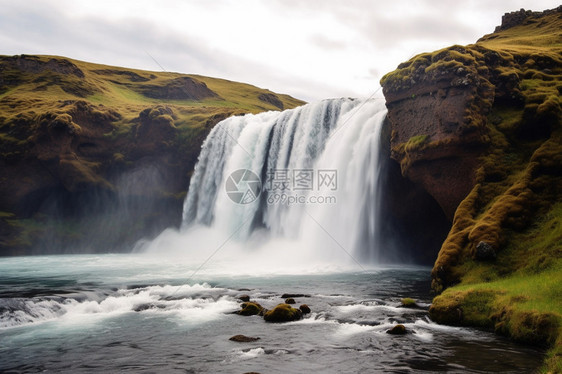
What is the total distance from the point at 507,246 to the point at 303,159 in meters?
21.9

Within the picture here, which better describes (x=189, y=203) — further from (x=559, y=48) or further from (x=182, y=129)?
(x=559, y=48)

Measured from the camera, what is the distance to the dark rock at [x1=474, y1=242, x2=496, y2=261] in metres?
18.8

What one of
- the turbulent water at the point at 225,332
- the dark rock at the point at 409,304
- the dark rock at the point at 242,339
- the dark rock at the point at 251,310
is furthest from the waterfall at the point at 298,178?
the dark rock at the point at 242,339

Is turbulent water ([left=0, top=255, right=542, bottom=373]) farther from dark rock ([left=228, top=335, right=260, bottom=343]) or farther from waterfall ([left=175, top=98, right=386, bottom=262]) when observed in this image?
waterfall ([left=175, top=98, right=386, bottom=262])

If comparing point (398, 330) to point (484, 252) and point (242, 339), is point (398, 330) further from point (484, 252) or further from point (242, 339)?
point (484, 252)

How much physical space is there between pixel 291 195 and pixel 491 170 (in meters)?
18.6

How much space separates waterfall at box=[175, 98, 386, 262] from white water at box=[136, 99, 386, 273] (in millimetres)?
82

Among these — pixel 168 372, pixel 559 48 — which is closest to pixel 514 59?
pixel 559 48

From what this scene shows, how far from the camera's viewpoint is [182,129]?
52625 mm

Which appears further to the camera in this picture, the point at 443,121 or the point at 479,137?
the point at 443,121

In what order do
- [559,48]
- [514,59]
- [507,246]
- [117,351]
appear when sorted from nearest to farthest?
1. [117,351]
2. [507,246]
3. [514,59]
4. [559,48]

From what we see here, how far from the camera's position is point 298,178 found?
126ft

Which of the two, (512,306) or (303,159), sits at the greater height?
(303,159)

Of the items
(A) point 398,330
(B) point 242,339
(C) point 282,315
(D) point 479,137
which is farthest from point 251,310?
(D) point 479,137
